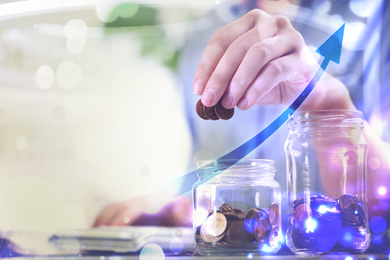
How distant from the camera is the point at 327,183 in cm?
64

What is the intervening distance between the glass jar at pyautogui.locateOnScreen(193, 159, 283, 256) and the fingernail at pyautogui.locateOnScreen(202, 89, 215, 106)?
0.34 ft

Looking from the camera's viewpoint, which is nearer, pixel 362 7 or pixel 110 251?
pixel 110 251

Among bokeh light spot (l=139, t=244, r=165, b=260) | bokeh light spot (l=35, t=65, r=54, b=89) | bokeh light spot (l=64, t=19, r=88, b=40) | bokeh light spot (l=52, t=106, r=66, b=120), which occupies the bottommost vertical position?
bokeh light spot (l=139, t=244, r=165, b=260)

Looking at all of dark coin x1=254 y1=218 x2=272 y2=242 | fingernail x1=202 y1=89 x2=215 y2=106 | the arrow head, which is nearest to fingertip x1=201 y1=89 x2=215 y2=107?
fingernail x1=202 y1=89 x2=215 y2=106

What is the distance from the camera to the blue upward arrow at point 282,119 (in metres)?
0.86

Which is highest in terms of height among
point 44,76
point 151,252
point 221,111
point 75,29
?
point 75,29

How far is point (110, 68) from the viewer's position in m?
0.89

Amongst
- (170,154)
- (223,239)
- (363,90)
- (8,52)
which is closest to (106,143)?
(170,154)

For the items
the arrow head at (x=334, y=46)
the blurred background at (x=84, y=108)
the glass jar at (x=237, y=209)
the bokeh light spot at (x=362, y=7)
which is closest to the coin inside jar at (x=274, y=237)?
the glass jar at (x=237, y=209)

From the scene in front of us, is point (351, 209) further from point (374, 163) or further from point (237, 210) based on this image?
point (374, 163)

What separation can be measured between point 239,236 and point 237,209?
48mm

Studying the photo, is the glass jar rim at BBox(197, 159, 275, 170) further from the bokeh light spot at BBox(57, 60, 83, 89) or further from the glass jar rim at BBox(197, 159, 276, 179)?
the bokeh light spot at BBox(57, 60, 83, 89)

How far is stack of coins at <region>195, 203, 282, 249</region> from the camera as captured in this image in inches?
21.6

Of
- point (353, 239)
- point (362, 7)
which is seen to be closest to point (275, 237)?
point (353, 239)
